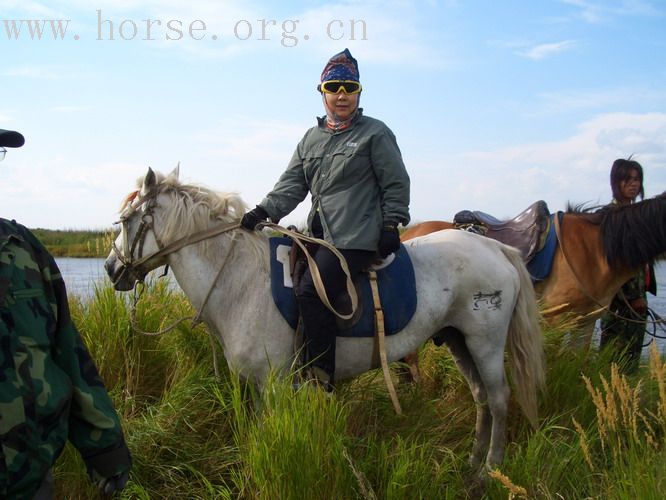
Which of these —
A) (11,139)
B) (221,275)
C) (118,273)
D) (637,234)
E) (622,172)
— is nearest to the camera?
(11,139)

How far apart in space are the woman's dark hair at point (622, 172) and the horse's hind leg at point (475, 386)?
10.4 ft

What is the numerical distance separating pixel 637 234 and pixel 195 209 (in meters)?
4.06

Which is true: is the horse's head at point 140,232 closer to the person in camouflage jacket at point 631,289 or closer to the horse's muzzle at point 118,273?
the horse's muzzle at point 118,273

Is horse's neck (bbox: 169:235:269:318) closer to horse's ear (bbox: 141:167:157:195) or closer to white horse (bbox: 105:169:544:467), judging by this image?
white horse (bbox: 105:169:544:467)

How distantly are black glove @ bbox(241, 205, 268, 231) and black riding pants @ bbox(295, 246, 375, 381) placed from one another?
0.45 m

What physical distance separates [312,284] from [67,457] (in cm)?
167

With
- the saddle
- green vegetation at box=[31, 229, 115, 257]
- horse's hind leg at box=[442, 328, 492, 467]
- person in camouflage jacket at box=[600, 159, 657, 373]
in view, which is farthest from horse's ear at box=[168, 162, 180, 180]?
green vegetation at box=[31, 229, 115, 257]

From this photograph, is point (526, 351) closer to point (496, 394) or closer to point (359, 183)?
point (496, 394)

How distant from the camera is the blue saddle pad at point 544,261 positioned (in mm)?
5883

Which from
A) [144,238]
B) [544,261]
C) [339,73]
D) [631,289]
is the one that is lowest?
[631,289]

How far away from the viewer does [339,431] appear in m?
3.04

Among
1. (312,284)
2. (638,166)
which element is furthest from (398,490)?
(638,166)

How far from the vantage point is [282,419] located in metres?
2.83

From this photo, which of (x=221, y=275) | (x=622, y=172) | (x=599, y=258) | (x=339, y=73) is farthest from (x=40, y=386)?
(x=622, y=172)
